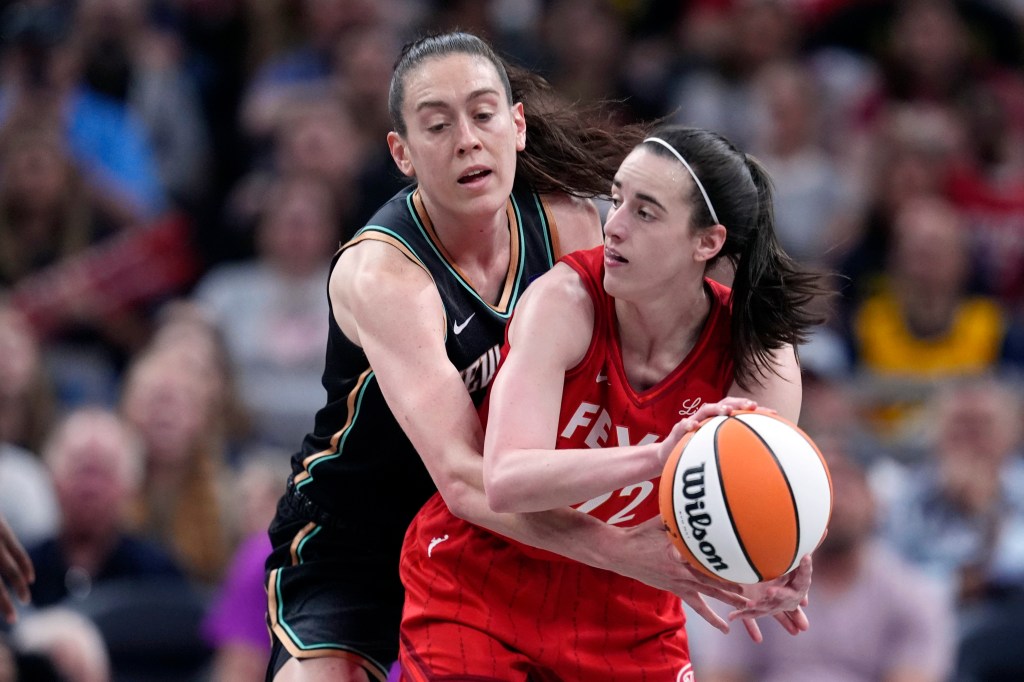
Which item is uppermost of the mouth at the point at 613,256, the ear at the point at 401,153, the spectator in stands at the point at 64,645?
the ear at the point at 401,153

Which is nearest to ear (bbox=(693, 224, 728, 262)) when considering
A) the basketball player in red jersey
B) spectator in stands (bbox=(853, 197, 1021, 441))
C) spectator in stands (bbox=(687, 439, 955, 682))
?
the basketball player in red jersey

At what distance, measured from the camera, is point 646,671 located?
3748mm

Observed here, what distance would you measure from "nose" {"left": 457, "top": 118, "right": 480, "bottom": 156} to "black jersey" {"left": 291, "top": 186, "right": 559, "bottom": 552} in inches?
10.4

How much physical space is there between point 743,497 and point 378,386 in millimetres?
1064

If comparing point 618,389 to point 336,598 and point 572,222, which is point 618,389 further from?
point 336,598

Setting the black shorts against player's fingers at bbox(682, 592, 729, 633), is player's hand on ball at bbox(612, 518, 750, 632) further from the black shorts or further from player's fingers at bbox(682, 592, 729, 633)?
the black shorts

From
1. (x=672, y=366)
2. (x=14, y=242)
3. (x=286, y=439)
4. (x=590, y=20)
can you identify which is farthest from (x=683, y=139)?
(x=590, y=20)

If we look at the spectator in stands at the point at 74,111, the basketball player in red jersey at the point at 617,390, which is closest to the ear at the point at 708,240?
the basketball player in red jersey at the point at 617,390

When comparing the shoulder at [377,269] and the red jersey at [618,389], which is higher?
the shoulder at [377,269]

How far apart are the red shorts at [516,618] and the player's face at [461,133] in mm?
791

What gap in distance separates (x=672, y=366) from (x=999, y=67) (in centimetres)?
677

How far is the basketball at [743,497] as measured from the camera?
323cm

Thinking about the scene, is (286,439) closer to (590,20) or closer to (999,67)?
(590,20)

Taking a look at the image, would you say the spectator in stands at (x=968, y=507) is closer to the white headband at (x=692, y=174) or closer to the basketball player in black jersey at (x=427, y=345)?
the basketball player in black jersey at (x=427, y=345)
